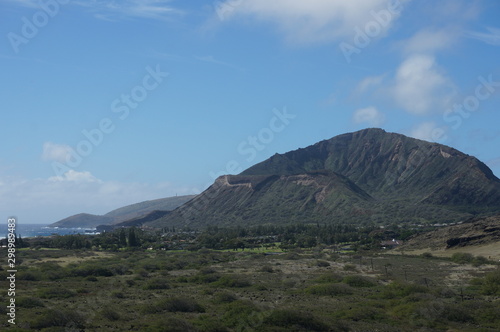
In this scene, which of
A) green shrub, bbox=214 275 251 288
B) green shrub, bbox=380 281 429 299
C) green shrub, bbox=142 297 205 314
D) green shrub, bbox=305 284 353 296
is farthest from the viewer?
green shrub, bbox=214 275 251 288

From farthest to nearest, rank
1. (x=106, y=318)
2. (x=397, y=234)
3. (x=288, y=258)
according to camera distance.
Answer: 1. (x=397, y=234)
2. (x=288, y=258)
3. (x=106, y=318)

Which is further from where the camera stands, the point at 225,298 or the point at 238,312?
the point at 225,298

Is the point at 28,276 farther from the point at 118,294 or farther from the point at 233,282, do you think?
the point at 233,282

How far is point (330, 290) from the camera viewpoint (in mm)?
38750

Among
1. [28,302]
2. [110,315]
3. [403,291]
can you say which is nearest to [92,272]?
[28,302]

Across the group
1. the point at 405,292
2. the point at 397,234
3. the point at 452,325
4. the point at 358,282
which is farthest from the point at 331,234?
the point at 452,325

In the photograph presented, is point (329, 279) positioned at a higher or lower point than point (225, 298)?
lower

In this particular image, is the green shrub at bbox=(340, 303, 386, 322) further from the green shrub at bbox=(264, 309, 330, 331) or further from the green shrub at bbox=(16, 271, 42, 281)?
the green shrub at bbox=(16, 271, 42, 281)

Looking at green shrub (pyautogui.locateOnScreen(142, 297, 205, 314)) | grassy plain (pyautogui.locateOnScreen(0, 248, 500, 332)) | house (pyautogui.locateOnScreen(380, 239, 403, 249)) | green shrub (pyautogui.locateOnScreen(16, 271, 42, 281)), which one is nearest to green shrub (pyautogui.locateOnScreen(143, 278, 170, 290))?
grassy plain (pyautogui.locateOnScreen(0, 248, 500, 332))

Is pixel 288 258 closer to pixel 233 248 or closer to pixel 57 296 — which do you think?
pixel 233 248

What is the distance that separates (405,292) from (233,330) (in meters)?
15.1

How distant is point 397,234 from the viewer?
113125 mm

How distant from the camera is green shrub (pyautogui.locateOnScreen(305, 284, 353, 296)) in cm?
3856

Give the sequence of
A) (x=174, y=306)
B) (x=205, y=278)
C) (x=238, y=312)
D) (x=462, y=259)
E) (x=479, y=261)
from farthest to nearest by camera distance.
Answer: (x=462, y=259) → (x=479, y=261) → (x=205, y=278) → (x=174, y=306) → (x=238, y=312)
